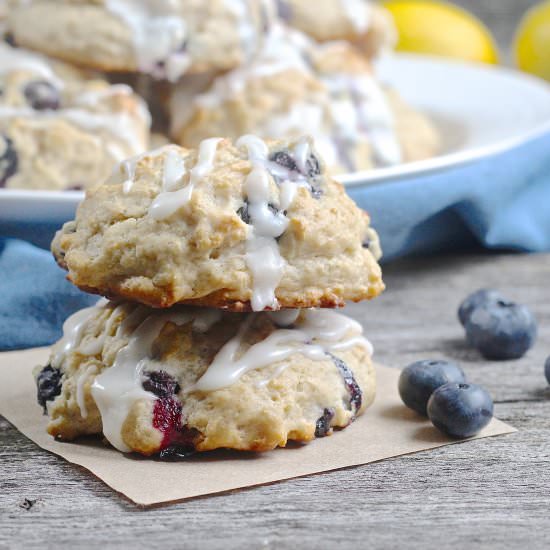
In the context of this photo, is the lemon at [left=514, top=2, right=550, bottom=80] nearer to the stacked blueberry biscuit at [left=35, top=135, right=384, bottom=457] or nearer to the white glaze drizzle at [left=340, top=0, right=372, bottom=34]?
the white glaze drizzle at [left=340, top=0, right=372, bottom=34]

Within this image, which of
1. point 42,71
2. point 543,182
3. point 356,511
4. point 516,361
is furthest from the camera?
point 543,182

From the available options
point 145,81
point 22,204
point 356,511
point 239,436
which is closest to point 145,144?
point 145,81

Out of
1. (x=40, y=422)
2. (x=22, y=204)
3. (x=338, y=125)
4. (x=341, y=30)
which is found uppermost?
(x=341, y=30)

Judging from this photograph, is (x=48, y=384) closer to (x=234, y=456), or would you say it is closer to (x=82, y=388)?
(x=82, y=388)

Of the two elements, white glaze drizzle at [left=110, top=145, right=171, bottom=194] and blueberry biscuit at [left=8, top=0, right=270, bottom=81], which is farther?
blueberry biscuit at [left=8, top=0, right=270, bottom=81]

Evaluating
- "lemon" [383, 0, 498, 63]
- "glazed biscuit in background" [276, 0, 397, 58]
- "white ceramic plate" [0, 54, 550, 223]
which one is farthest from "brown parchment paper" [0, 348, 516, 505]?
"lemon" [383, 0, 498, 63]

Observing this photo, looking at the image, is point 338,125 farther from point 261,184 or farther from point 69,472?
point 69,472
